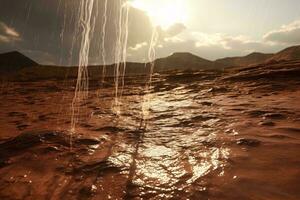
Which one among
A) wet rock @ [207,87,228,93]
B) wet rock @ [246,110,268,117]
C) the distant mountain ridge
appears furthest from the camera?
the distant mountain ridge

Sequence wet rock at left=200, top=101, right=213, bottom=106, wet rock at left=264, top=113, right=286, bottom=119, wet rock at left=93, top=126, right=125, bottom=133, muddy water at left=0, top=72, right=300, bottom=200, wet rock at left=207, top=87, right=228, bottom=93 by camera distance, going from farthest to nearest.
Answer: wet rock at left=207, top=87, right=228, bottom=93 < wet rock at left=200, top=101, right=213, bottom=106 < wet rock at left=93, top=126, right=125, bottom=133 < wet rock at left=264, top=113, right=286, bottom=119 < muddy water at left=0, top=72, right=300, bottom=200

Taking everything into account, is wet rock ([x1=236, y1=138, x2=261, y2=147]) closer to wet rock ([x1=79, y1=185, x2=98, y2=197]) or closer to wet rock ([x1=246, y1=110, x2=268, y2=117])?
wet rock ([x1=246, y1=110, x2=268, y2=117])

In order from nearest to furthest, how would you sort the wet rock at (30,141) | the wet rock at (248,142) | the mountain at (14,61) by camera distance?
the wet rock at (248,142) < the wet rock at (30,141) < the mountain at (14,61)

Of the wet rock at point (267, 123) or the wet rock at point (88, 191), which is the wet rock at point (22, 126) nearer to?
the wet rock at point (88, 191)

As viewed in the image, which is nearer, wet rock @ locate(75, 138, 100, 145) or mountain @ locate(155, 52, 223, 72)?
wet rock @ locate(75, 138, 100, 145)

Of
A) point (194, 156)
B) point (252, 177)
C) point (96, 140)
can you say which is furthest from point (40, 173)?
point (252, 177)

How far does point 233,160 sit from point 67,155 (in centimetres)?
379

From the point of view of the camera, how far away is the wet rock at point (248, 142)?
6601 mm

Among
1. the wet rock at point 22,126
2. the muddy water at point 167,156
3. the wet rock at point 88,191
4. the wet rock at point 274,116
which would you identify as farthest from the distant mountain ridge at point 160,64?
the wet rock at point 88,191

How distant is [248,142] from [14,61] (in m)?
97.7

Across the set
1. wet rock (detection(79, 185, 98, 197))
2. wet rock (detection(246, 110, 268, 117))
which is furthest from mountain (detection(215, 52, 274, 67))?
wet rock (detection(79, 185, 98, 197))

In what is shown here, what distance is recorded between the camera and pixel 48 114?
13719 mm

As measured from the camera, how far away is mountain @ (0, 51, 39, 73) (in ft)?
290

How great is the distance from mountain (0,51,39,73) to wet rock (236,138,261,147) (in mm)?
90014
